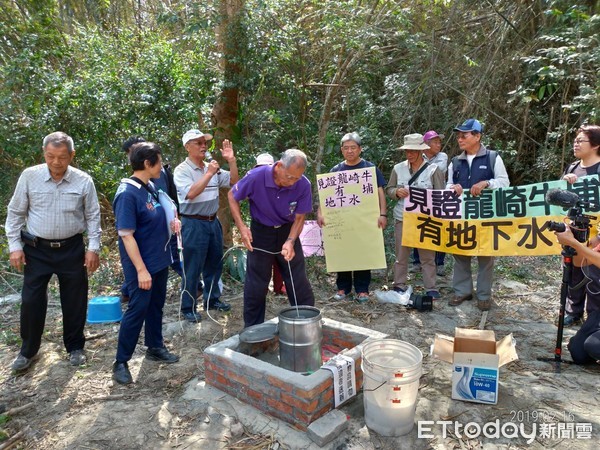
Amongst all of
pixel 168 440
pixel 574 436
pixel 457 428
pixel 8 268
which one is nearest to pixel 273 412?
pixel 168 440

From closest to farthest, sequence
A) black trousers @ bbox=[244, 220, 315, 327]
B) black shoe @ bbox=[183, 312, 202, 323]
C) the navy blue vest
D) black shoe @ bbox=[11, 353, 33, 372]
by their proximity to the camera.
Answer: black shoe @ bbox=[11, 353, 33, 372] < black trousers @ bbox=[244, 220, 315, 327] < black shoe @ bbox=[183, 312, 202, 323] < the navy blue vest

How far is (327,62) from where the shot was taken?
24.5ft

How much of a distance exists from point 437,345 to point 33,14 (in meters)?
8.38

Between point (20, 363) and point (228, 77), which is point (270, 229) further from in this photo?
point (228, 77)

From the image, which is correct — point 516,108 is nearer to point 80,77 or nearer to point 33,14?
Result: point 80,77

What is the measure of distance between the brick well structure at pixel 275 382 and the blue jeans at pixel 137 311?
2.11 ft

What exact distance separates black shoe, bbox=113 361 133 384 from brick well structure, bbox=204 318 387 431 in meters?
0.67

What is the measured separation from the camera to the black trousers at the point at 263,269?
3.98 m

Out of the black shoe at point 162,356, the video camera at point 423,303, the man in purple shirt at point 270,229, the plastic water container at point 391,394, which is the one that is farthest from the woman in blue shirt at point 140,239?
the video camera at point 423,303

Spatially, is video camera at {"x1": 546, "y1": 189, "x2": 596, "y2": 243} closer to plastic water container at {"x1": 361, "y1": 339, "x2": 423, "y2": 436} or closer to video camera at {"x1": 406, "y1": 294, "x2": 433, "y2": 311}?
plastic water container at {"x1": 361, "y1": 339, "x2": 423, "y2": 436}

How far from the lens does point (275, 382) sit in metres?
3.04

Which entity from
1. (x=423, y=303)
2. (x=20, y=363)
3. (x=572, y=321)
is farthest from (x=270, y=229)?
(x=572, y=321)

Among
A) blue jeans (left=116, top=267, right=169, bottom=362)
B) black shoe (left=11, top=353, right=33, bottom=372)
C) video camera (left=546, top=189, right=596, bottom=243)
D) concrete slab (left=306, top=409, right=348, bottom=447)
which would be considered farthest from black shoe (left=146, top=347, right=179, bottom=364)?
video camera (left=546, top=189, right=596, bottom=243)

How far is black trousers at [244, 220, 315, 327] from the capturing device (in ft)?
13.0
